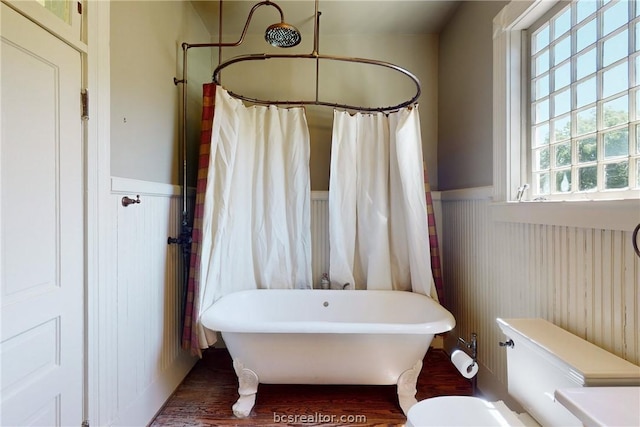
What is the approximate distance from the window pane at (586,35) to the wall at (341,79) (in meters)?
1.11

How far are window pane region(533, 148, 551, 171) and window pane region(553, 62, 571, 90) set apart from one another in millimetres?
276

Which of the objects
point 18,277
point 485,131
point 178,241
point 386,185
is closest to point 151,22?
point 178,241

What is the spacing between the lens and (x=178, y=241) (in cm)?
168

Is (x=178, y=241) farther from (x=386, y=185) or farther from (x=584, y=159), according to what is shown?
(x=584, y=159)

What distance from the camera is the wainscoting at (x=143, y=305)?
1223mm

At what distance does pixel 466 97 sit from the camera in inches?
70.9

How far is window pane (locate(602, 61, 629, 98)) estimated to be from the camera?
0.95 metres

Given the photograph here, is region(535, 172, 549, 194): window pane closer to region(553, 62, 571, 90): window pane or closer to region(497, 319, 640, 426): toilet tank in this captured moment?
region(553, 62, 571, 90): window pane

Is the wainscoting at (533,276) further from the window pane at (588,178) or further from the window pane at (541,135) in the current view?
the window pane at (541,135)

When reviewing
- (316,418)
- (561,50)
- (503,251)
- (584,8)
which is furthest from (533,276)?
(316,418)

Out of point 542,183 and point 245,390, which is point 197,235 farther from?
point 542,183

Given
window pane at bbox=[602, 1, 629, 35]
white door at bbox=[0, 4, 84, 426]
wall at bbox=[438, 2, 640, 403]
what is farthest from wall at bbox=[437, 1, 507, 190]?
white door at bbox=[0, 4, 84, 426]

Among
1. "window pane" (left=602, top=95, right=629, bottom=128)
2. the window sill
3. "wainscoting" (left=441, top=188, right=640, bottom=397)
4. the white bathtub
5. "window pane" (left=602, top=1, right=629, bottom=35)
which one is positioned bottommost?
the white bathtub

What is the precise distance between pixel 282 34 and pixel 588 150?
1.48 m
